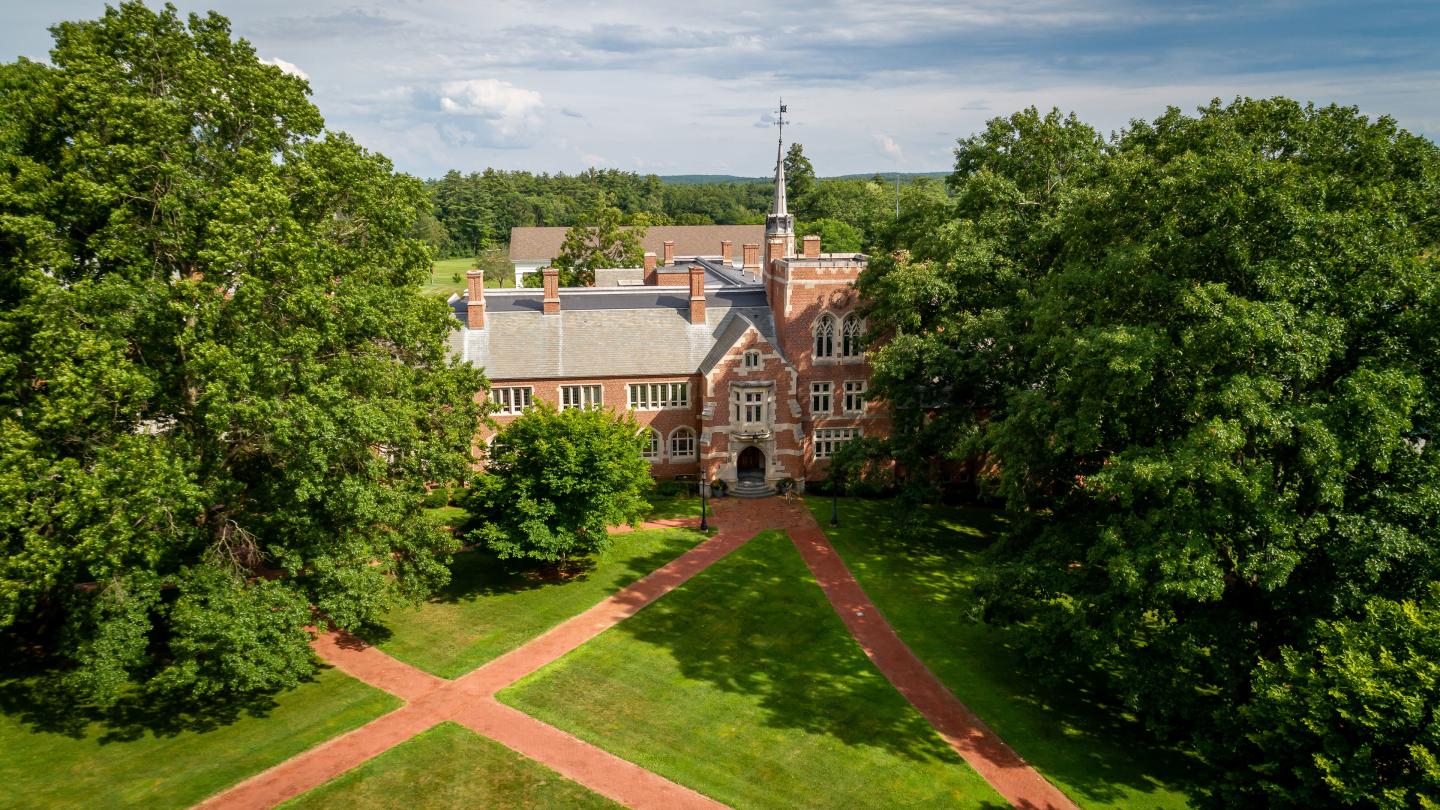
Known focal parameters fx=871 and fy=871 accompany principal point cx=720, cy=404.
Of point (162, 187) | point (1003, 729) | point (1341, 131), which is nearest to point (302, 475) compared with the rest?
point (162, 187)

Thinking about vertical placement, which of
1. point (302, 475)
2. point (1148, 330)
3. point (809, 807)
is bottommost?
point (809, 807)

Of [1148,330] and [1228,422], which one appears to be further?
[1148,330]

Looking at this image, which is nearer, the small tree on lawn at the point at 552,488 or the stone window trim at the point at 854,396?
the small tree on lawn at the point at 552,488

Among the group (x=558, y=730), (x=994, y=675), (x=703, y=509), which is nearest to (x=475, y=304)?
(x=703, y=509)

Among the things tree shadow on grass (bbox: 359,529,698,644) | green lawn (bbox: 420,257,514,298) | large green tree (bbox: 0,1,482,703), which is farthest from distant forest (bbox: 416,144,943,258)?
large green tree (bbox: 0,1,482,703)

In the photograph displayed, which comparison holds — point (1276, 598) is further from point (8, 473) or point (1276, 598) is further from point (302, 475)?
point (8, 473)

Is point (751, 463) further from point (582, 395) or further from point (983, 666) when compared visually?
point (983, 666)

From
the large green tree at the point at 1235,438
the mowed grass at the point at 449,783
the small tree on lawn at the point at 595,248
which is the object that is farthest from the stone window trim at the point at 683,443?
the small tree on lawn at the point at 595,248

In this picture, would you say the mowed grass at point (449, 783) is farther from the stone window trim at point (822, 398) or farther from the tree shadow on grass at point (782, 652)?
Answer: the stone window trim at point (822, 398)
